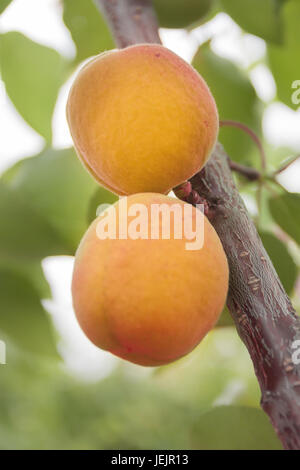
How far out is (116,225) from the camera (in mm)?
412

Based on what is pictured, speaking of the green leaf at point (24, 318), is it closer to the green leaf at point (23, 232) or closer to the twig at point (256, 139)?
the green leaf at point (23, 232)

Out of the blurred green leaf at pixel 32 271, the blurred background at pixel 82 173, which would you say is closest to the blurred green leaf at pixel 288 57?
the blurred background at pixel 82 173

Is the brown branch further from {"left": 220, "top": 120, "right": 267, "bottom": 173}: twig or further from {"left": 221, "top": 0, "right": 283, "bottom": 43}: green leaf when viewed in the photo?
{"left": 221, "top": 0, "right": 283, "bottom": 43}: green leaf

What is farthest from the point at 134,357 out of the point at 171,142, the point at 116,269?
the point at 171,142

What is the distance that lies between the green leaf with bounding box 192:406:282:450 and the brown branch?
0.60 ft

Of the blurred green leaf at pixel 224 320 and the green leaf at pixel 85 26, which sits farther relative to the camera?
the green leaf at pixel 85 26

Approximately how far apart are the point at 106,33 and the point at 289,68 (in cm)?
29

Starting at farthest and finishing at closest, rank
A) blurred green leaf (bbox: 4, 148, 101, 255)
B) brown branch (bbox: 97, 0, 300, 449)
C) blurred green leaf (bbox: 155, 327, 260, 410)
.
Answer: blurred green leaf (bbox: 155, 327, 260, 410), blurred green leaf (bbox: 4, 148, 101, 255), brown branch (bbox: 97, 0, 300, 449)

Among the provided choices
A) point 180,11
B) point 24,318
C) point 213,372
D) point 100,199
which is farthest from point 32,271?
point 213,372

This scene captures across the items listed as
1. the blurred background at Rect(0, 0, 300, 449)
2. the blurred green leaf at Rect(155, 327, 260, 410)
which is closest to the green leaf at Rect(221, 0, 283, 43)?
the blurred background at Rect(0, 0, 300, 449)

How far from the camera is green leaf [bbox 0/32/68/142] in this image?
872mm

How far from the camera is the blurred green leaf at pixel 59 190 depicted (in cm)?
79

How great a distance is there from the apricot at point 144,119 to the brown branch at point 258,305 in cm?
3
